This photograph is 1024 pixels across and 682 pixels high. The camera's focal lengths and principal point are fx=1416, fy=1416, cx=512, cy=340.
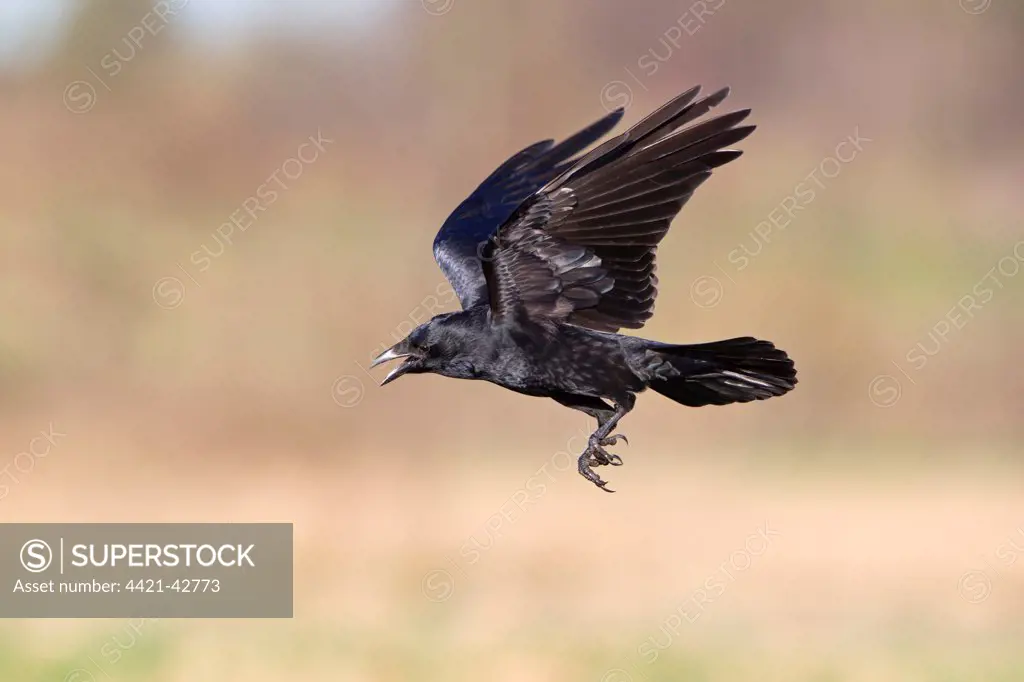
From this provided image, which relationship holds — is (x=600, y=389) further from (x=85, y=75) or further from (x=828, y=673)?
(x=85, y=75)

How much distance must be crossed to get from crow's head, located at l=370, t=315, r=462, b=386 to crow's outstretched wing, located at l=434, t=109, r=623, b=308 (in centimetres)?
68

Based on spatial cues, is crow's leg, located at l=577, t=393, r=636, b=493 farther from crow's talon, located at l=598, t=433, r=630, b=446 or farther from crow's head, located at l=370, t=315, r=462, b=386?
crow's head, located at l=370, t=315, r=462, b=386

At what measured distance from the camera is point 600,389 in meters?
5.71

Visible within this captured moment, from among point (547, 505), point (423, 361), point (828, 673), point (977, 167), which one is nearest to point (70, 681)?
point (547, 505)

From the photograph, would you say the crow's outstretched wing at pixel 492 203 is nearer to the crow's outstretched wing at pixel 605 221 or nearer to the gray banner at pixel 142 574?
the crow's outstretched wing at pixel 605 221

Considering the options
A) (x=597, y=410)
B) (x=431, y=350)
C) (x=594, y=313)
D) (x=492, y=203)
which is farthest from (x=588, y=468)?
(x=492, y=203)

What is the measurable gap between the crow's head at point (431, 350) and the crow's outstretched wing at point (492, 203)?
68cm

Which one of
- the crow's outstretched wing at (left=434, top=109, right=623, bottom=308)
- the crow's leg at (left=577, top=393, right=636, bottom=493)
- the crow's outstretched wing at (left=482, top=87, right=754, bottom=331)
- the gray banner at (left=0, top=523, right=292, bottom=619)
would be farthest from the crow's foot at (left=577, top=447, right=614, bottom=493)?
the gray banner at (left=0, top=523, right=292, bottom=619)

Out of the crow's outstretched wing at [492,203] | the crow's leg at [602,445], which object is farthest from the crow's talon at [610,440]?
the crow's outstretched wing at [492,203]

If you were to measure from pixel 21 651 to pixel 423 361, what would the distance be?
7.64m

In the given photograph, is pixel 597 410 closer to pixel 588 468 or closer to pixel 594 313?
pixel 588 468

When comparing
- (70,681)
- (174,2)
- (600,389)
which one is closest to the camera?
(600,389)

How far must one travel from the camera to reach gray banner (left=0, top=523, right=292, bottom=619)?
39.3ft

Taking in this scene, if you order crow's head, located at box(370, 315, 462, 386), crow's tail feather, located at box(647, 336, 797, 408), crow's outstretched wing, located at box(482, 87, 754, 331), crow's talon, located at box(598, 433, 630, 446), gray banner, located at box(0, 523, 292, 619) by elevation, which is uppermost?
gray banner, located at box(0, 523, 292, 619)
